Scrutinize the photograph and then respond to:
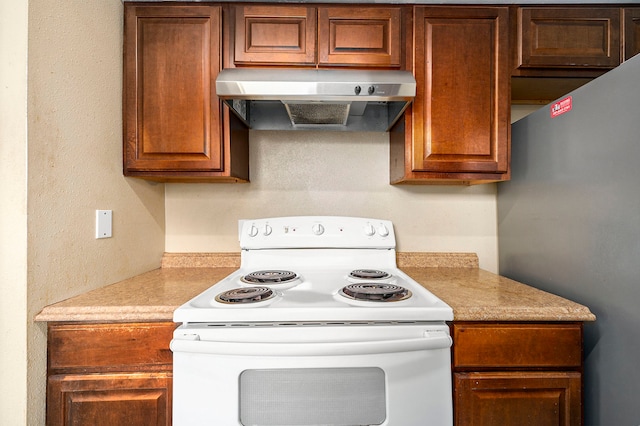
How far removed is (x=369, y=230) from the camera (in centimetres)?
157

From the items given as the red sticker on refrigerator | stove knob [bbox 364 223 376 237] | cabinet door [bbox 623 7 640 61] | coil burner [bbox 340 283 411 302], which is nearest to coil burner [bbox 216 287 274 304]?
coil burner [bbox 340 283 411 302]

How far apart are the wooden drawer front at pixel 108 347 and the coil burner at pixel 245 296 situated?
0.62 feet

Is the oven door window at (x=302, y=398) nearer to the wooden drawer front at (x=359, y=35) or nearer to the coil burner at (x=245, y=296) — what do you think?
the coil burner at (x=245, y=296)

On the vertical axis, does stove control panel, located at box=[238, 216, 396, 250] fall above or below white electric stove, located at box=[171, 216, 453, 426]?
above

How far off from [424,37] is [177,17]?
3.43ft

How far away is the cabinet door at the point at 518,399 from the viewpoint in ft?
3.15

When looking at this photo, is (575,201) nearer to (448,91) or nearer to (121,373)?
(448,91)

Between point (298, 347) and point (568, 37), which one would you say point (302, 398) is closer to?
point (298, 347)

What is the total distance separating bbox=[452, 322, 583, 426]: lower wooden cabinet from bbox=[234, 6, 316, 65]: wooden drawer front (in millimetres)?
1217

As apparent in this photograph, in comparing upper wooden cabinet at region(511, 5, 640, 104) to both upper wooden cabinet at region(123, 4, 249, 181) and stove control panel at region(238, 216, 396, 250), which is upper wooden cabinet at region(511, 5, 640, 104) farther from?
upper wooden cabinet at region(123, 4, 249, 181)

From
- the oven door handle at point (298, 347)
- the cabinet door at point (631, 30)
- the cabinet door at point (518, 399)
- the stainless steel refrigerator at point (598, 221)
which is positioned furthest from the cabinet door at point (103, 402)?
the cabinet door at point (631, 30)

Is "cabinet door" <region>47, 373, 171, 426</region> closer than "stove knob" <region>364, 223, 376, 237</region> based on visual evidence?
Yes

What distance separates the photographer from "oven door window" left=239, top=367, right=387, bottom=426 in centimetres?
92

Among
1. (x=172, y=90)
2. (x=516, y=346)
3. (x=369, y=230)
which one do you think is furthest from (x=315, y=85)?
(x=516, y=346)
